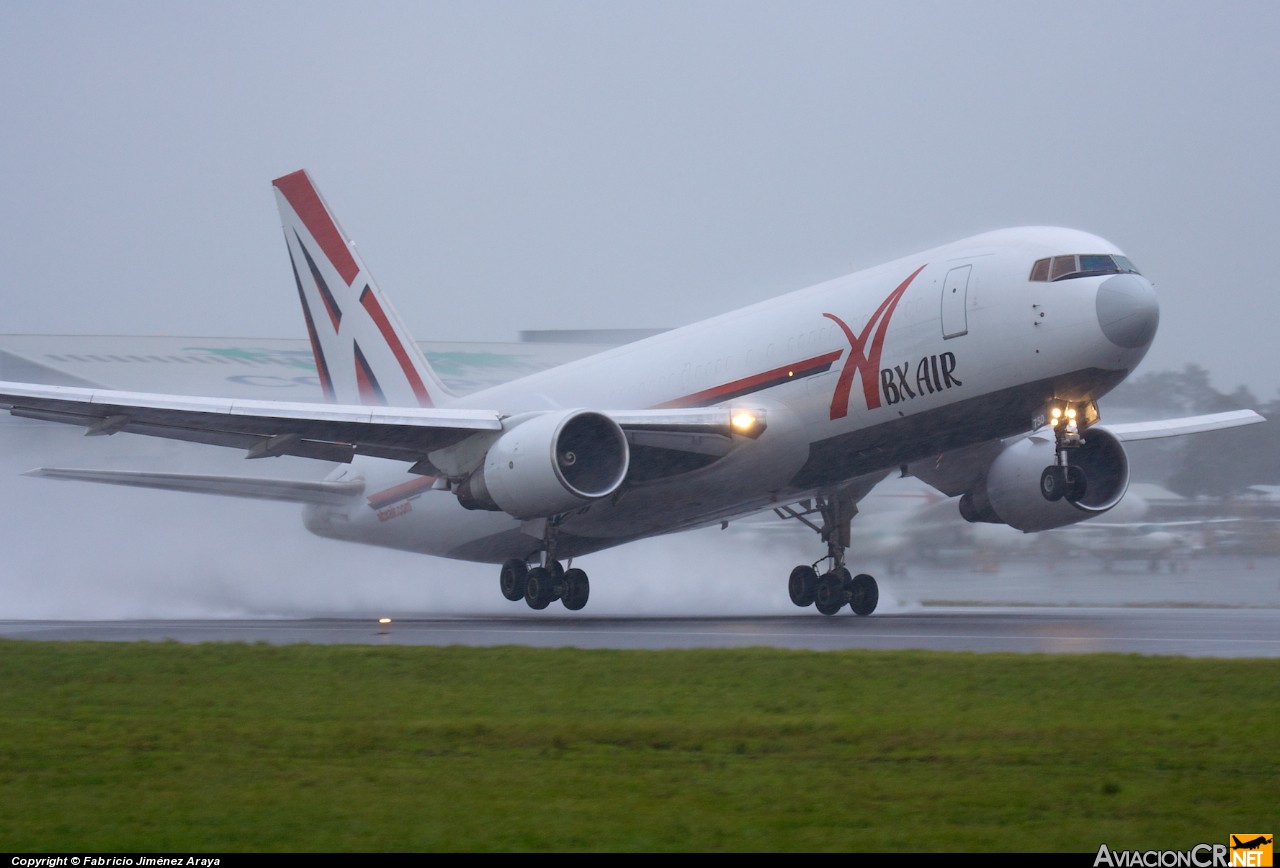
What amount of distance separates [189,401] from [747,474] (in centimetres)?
867

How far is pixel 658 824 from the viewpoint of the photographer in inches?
290

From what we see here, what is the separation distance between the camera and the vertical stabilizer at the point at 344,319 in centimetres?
2847

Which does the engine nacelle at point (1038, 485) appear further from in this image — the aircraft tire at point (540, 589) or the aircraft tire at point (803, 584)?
the aircraft tire at point (540, 589)

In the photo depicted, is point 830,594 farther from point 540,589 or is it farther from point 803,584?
point 540,589

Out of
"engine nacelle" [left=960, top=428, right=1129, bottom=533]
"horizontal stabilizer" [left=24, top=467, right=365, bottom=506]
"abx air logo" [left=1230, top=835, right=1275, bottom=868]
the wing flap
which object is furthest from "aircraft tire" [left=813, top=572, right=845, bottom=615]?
"abx air logo" [left=1230, top=835, right=1275, bottom=868]

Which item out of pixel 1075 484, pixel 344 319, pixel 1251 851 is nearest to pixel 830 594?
pixel 1075 484

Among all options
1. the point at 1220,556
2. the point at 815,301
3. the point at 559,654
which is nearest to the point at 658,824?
the point at 559,654

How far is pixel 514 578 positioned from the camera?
24422 millimetres

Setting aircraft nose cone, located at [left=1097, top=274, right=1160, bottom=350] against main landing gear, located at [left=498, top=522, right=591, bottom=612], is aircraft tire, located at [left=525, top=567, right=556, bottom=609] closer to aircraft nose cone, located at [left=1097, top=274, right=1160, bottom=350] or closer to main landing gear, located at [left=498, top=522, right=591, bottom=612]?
main landing gear, located at [left=498, top=522, right=591, bottom=612]

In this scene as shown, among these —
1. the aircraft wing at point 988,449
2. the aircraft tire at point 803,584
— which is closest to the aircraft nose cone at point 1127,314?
the aircraft wing at point 988,449

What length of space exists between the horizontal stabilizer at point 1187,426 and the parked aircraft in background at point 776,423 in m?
0.06

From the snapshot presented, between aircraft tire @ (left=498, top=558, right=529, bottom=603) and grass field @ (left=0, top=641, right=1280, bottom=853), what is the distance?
1002 cm

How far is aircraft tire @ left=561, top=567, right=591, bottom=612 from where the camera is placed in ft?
79.5
